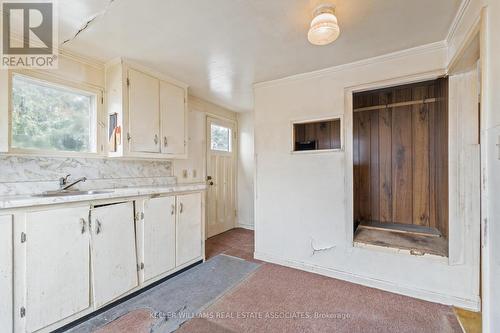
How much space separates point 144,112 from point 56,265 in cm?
152

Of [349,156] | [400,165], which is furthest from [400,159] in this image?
[349,156]

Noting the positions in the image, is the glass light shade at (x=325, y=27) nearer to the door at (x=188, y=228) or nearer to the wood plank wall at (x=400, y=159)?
the wood plank wall at (x=400, y=159)

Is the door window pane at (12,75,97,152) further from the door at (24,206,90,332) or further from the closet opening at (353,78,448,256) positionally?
the closet opening at (353,78,448,256)

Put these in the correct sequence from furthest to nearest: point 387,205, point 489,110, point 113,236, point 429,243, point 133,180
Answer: point 387,205, point 133,180, point 429,243, point 113,236, point 489,110

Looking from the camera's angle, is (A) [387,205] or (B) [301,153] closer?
(B) [301,153]

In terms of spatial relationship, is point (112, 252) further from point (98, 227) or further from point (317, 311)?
point (317, 311)

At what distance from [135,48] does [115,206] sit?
1.42 m

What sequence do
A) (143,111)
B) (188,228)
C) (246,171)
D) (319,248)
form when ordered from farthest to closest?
(246,171) < (188,228) < (319,248) < (143,111)

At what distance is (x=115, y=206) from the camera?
1971mm

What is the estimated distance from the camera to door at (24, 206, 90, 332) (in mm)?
1513

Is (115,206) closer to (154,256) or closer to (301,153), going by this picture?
(154,256)

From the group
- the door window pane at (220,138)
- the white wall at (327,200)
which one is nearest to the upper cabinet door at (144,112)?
the white wall at (327,200)

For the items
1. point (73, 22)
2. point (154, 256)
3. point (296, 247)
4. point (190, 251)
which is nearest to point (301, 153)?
point (296, 247)

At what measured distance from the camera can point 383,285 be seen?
86.4 inches
